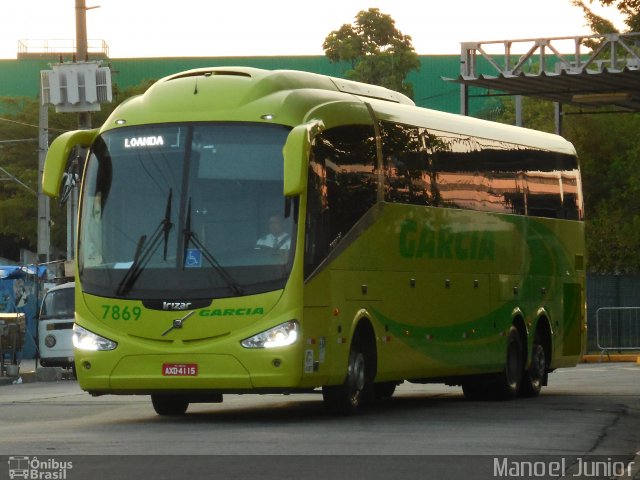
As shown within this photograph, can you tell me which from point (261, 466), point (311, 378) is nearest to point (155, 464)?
point (261, 466)

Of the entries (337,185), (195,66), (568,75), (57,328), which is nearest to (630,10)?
(568,75)

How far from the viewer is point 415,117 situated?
66.5 feet

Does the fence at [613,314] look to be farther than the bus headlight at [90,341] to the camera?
Yes

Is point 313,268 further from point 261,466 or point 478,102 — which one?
point 478,102

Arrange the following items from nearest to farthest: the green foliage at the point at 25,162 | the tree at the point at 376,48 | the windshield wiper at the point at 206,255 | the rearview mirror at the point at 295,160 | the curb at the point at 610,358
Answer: the rearview mirror at the point at 295,160
the windshield wiper at the point at 206,255
the curb at the point at 610,358
the green foliage at the point at 25,162
the tree at the point at 376,48

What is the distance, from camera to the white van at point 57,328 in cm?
3500

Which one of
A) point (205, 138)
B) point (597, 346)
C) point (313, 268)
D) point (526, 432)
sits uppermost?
point (205, 138)

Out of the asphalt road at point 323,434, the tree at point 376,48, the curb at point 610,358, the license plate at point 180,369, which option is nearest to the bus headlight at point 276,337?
the license plate at point 180,369

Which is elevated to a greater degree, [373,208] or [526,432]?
[373,208]

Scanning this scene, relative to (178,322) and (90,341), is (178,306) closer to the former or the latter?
(178,322)

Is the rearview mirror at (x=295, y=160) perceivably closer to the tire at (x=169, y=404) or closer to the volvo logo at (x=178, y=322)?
the volvo logo at (x=178, y=322)

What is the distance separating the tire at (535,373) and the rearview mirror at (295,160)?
310 inches

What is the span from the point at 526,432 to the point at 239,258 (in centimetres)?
325

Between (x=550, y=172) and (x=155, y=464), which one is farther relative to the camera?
(x=550, y=172)
